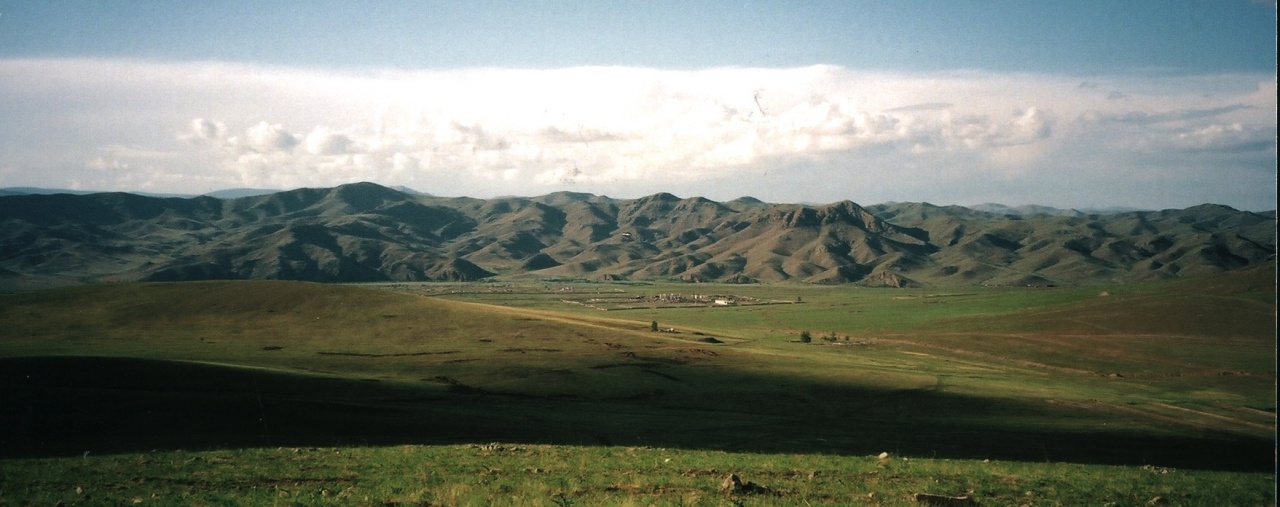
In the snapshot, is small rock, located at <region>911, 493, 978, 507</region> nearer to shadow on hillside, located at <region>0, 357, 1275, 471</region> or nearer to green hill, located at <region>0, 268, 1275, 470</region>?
shadow on hillside, located at <region>0, 357, 1275, 471</region>

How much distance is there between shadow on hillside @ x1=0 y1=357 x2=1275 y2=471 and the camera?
45188 mm

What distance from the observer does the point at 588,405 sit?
232ft

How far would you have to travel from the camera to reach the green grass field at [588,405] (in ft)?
88.8

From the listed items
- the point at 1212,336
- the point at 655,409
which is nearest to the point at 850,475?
the point at 655,409

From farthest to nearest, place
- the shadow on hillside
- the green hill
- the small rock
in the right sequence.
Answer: the green hill
the shadow on hillside
the small rock

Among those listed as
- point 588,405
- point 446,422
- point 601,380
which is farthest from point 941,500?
point 601,380

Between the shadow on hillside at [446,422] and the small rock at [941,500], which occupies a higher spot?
the small rock at [941,500]

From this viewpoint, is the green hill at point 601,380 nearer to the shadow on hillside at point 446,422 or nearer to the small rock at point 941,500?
the shadow on hillside at point 446,422

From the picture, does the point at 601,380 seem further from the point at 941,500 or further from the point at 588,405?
the point at 941,500

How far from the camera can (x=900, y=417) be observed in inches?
2768

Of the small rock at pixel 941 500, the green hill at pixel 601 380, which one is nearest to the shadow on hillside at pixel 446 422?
the green hill at pixel 601 380

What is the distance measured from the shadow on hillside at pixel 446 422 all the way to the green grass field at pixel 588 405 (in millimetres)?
311

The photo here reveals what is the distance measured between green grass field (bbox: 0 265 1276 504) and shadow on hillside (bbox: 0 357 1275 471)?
31cm

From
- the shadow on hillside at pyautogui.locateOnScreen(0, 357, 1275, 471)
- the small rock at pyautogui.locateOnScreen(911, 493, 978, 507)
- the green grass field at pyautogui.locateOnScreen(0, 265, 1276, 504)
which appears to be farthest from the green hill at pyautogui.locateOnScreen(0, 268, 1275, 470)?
the small rock at pyautogui.locateOnScreen(911, 493, 978, 507)
